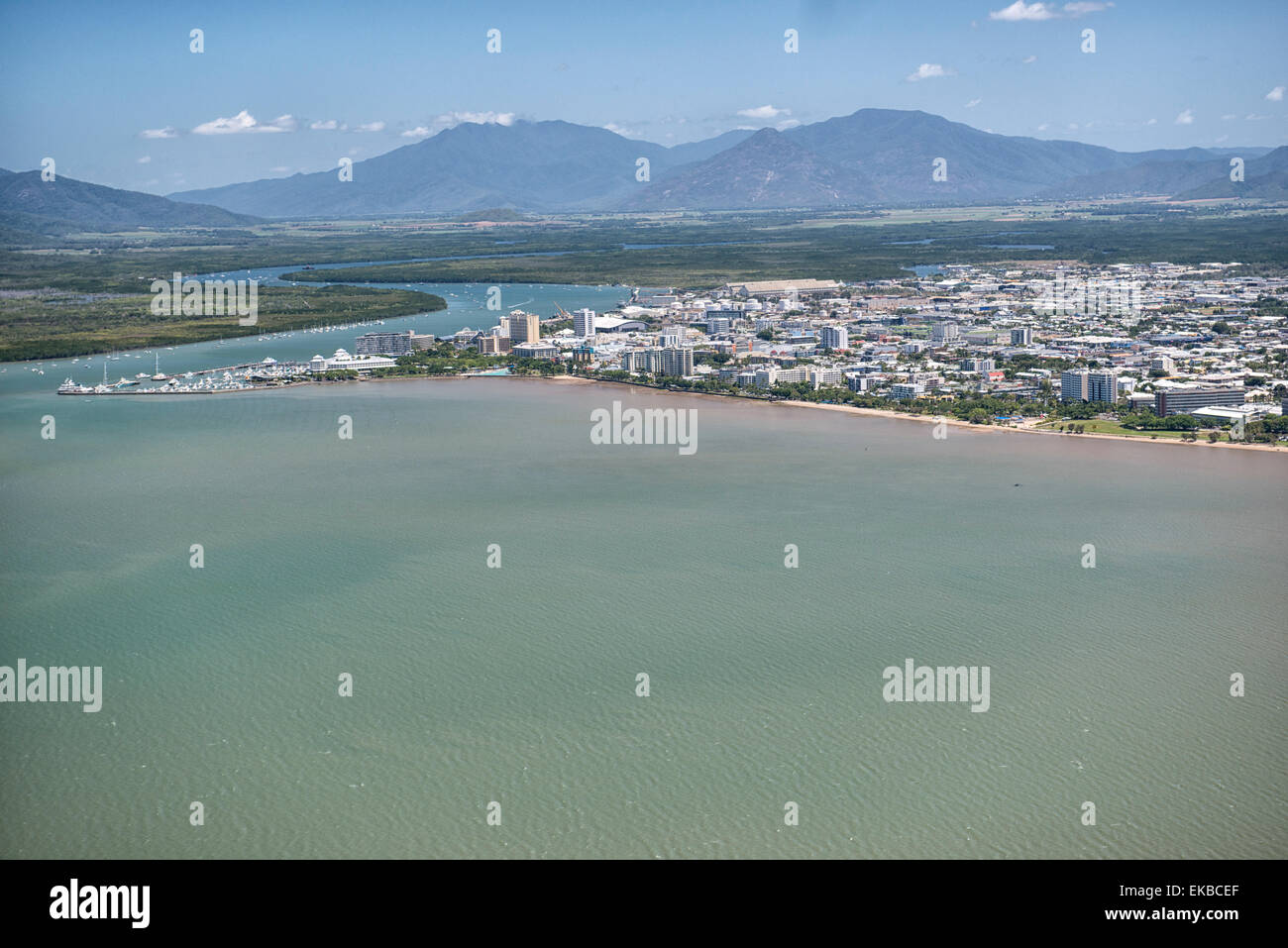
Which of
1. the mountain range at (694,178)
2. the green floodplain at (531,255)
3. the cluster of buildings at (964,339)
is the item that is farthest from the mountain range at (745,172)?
the cluster of buildings at (964,339)

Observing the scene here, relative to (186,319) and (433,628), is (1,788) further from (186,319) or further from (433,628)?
(186,319)

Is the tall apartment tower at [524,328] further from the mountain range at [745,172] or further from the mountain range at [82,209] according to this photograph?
the mountain range at [745,172]

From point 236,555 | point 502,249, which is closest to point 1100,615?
point 236,555

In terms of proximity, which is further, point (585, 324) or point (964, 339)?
point (585, 324)

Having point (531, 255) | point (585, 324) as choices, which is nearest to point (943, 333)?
point (585, 324)

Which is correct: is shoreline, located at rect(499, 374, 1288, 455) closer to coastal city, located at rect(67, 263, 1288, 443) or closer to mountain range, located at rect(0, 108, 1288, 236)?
coastal city, located at rect(67, 263, 1288, 443)

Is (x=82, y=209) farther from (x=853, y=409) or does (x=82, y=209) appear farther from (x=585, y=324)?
(x=853, y=409)

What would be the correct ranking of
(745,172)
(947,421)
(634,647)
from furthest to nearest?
(745,172) → (947,421) → (634,647)
